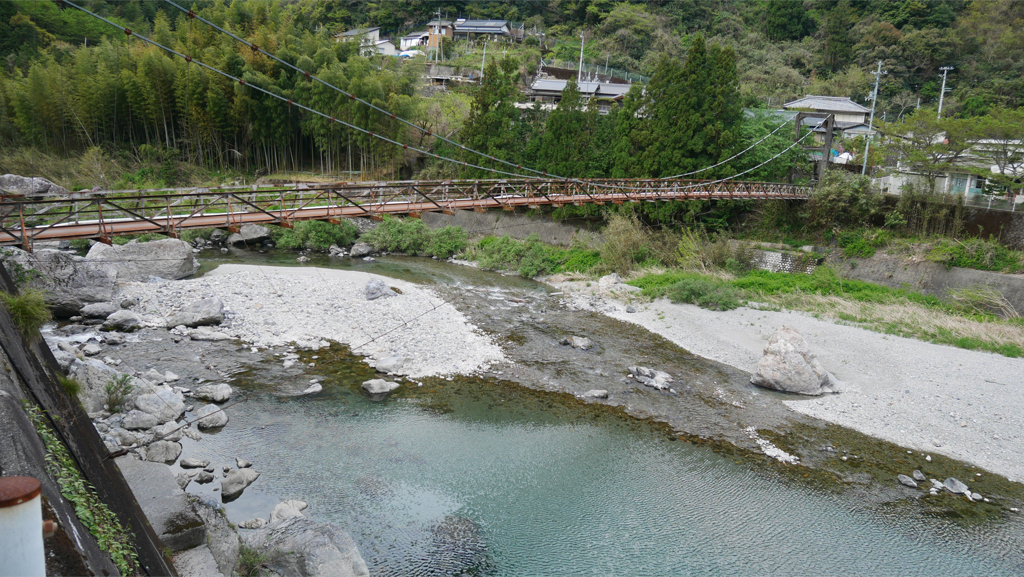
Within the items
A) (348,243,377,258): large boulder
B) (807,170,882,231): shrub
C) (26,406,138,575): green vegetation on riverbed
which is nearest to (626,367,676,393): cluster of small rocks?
(26,406,138,575): green vegetation on riverbed

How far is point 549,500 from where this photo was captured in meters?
5.68

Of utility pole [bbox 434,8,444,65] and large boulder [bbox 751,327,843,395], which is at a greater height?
utility pole [bbox 434,8,444,65]

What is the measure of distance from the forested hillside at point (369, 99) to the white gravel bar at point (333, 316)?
9398mm

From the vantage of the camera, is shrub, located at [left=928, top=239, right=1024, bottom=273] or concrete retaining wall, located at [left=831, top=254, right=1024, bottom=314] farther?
shrub, located at [left=928, top=239, right=1024, bottom=273]

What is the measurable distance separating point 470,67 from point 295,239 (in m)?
20.2

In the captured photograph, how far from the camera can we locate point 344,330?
31.5ft

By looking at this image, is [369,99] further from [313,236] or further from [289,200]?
[289,200]

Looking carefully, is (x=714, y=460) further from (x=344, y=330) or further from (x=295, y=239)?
(x=295, y=239)

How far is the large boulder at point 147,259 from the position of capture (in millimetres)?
10969

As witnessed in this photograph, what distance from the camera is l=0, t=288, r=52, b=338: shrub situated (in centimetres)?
418

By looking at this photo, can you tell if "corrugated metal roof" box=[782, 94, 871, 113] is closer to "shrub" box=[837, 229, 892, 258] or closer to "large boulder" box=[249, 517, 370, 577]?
"shrub" box=[837, 229, 892, 258]

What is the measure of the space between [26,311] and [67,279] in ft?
20.2

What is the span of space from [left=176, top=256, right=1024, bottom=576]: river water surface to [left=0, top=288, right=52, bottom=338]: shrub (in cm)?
193

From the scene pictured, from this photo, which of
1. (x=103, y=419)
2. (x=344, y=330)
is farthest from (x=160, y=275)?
(x=103, y=419)
